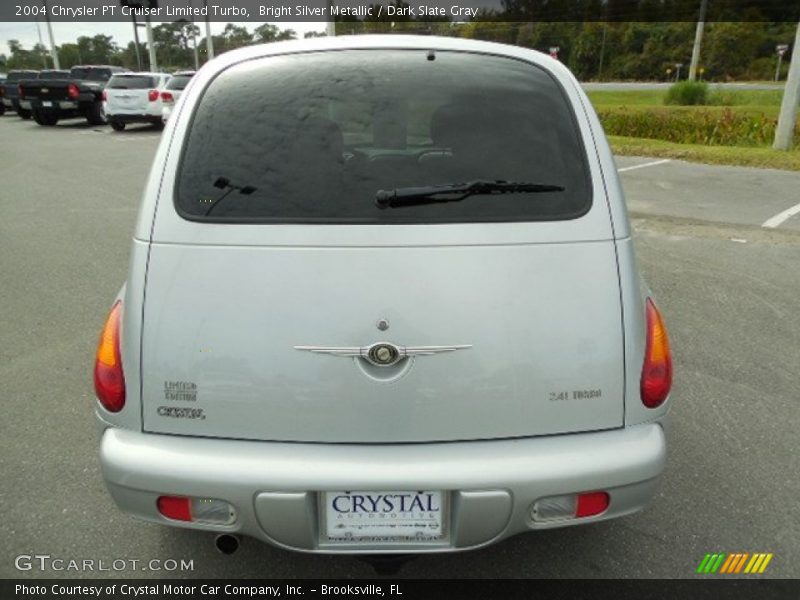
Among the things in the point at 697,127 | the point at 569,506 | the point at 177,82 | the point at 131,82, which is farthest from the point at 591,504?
the point at 177,82

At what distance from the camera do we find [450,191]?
1.84 m

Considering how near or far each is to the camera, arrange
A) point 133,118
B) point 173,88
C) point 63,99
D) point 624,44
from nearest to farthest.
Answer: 1. point 133,118
2. point 173,88
3. point 63,99
4. point 624,44

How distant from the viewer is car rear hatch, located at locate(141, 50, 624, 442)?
1698 mm

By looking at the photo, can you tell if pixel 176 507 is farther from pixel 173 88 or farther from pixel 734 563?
pixel 173 88

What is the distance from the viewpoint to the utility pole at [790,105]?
11.4 meters

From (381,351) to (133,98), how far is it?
62.0ft

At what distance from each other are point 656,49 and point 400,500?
6836cm

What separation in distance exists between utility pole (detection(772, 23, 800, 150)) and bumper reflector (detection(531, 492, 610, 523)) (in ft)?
41.1

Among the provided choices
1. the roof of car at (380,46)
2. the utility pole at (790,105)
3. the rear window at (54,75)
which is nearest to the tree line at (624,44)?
the rear window at (54,75)

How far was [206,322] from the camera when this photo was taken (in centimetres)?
172

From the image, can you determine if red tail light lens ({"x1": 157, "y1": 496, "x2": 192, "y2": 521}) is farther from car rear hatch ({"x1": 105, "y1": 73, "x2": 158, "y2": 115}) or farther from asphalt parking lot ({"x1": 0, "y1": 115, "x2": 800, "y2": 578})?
car rear hatch ({"x1": 105, "y1": 73, "x2": 158, "y2": 115})

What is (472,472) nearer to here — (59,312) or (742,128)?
(59,312)

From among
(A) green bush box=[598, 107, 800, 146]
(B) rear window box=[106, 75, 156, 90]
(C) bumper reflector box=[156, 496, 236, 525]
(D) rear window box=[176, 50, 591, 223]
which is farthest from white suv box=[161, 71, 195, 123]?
(C) bumper reflector box=[156, 496, 236, 525]

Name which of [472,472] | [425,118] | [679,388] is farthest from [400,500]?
[679,388]
